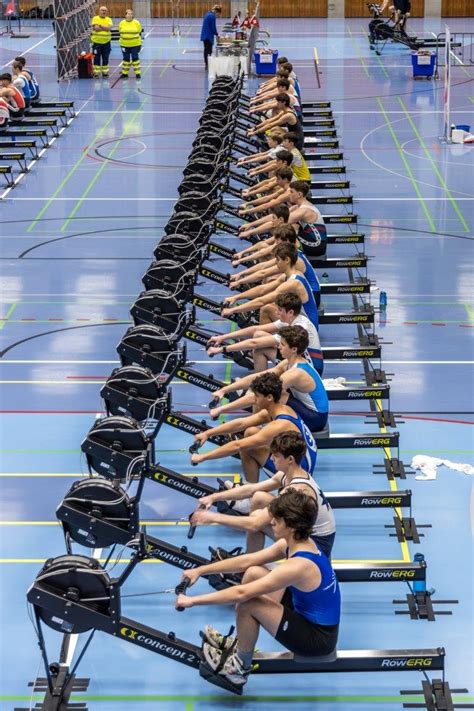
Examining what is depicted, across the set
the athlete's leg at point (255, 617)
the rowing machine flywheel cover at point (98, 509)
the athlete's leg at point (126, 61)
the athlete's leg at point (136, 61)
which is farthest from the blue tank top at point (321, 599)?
the athlete's leg at point (126, 61)

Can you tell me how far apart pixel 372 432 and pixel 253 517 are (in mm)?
3944

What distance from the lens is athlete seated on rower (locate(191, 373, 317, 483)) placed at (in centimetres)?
987

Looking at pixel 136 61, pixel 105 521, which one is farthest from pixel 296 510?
pixel 136 61

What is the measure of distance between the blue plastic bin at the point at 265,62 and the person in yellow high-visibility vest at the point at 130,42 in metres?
3.61

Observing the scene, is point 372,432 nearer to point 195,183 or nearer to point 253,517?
point 253,517

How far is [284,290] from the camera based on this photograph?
12.9 m

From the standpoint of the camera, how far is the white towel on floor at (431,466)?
11742 mm

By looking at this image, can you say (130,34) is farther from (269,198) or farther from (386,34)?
(269,198)

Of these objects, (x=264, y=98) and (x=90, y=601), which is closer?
(x=90, y=601)

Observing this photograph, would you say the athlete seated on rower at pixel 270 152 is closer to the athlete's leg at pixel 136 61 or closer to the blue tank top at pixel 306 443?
the blue tank top at pixel 306 443

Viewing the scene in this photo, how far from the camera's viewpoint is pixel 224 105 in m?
24.0

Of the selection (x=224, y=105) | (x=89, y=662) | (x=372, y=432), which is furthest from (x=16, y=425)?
(x=224, y=105)

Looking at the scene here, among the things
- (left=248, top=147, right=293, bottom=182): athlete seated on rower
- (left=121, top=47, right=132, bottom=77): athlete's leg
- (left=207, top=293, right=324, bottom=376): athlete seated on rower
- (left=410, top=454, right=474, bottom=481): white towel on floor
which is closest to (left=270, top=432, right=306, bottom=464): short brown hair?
(left=207, top=293, right=324, bottom=376): athlete seated on rower

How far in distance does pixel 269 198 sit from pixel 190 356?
341cm
